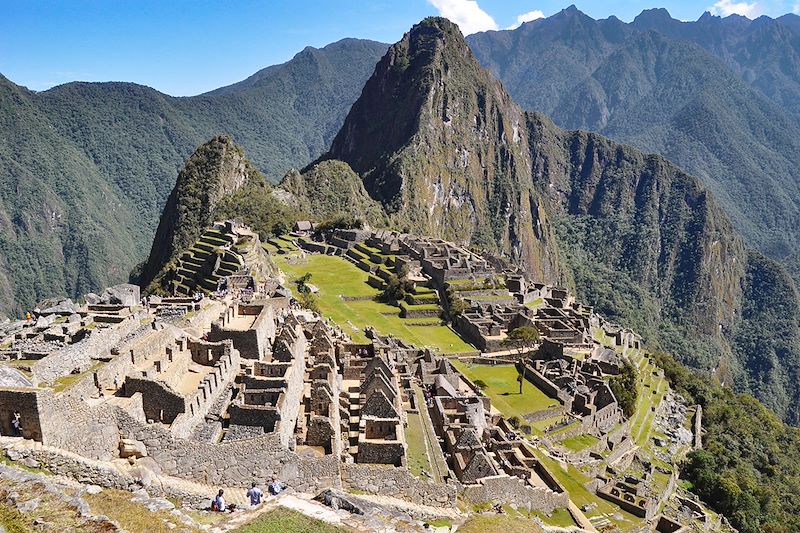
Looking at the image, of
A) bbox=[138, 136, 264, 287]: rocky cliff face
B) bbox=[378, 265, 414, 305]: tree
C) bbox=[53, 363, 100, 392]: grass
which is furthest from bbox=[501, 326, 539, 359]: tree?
bbox=[138, 136, 264, 287]: rocky cliff face

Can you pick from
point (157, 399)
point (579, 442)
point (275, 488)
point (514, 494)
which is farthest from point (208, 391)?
point (579, 442)

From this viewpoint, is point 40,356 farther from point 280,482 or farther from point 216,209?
point 216,209

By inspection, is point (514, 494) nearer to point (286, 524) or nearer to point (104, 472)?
point (286, 524)

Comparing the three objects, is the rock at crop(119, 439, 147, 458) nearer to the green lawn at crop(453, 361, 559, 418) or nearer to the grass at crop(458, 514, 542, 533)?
the grass at crop(458, 514, 542, 533)

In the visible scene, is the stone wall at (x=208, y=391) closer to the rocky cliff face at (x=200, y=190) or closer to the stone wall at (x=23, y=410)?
the stone wall at (x=23, y=410)

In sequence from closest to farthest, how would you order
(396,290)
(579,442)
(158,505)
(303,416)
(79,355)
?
(158,505)
(79,355)
(303,416)
(579,442)
(396,290)

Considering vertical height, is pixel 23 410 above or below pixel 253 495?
above
